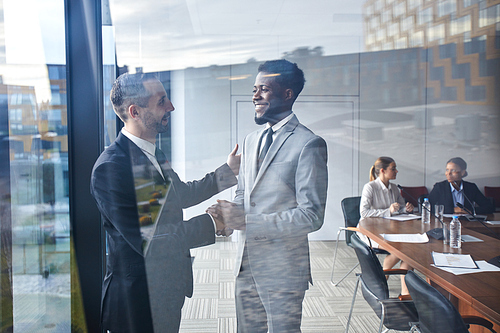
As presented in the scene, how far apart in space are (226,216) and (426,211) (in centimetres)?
83

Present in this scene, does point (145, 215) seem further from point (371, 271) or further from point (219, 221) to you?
point (371, 271)

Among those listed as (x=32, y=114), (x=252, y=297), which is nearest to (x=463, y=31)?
(x=252, y=297)

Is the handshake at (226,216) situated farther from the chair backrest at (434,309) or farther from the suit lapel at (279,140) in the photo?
the chair backrest at (434,309)

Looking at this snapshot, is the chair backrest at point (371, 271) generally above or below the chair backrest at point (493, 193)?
below

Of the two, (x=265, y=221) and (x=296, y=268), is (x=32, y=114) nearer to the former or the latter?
(x=265, y=221)

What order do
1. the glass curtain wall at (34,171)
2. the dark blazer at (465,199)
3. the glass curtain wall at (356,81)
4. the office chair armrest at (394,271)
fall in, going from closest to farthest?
the glass curtain wall at (34,171) < the glass curtain wall at (356,81) < the dark blazer at (465,199) < the office chair armrest at (394,271)

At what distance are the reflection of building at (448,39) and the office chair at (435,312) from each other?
2.35ft

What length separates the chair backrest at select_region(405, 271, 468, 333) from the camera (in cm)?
135

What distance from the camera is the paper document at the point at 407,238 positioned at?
166 centimetres

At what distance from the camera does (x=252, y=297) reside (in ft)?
5.14

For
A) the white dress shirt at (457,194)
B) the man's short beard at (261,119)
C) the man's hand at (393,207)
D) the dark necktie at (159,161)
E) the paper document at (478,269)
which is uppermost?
the man's short beard at (261,119)

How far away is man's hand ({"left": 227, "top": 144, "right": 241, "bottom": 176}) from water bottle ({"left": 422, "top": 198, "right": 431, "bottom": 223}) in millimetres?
776

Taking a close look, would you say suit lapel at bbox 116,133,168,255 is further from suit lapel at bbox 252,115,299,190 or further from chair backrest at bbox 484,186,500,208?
chair backrest at bbox 484,186,500,208

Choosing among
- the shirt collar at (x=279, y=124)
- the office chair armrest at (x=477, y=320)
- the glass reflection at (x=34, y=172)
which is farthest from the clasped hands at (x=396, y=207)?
the glass reflection at (x=34, y=172)
